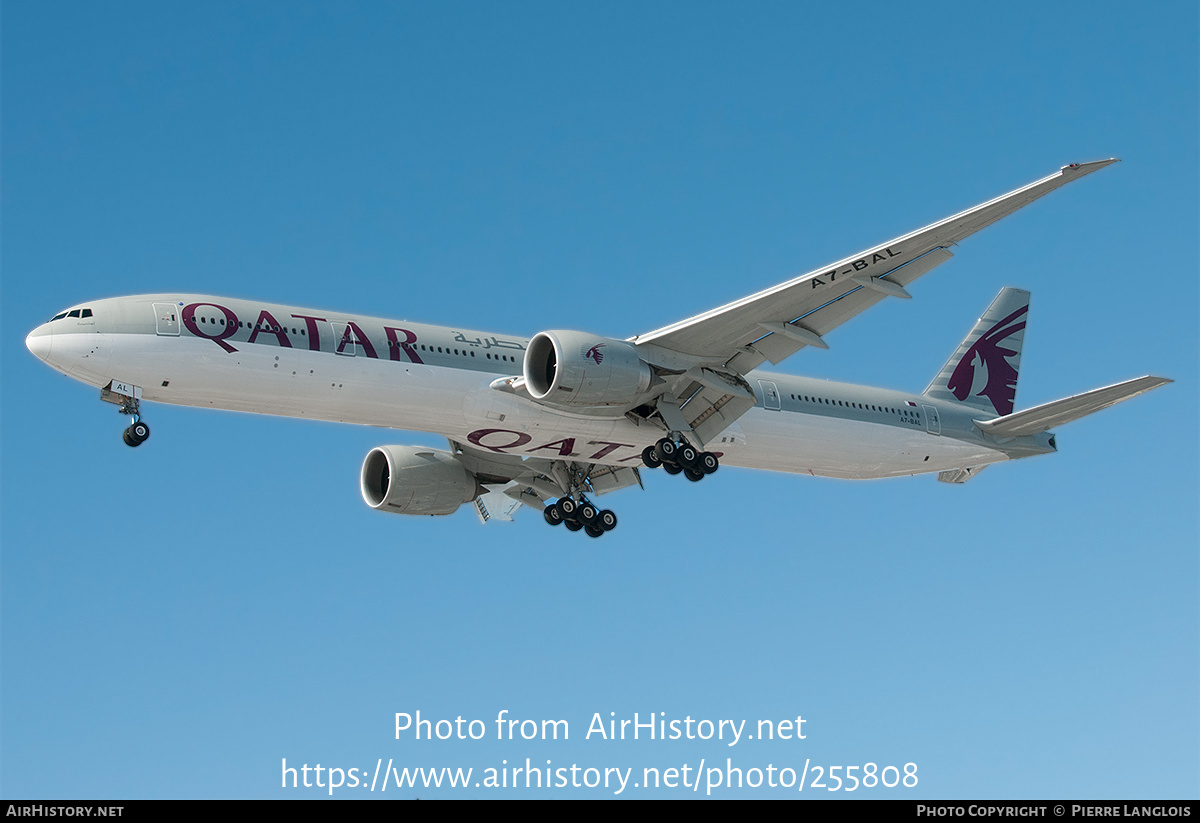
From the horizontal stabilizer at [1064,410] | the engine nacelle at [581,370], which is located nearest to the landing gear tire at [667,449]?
the engine nacelle at [581,370]

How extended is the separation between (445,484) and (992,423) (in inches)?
618

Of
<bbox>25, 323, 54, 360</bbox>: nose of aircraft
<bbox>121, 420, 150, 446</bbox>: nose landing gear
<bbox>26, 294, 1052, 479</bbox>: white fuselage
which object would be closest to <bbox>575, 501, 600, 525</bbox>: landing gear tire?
<bbox>26, 294, 1052, 479</bbox>: white fuselage

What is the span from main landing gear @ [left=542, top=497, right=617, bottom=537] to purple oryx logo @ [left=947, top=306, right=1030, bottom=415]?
451 inches

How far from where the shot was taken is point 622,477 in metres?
37.6

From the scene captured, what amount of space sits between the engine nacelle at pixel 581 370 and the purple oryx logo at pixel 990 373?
1360 cm

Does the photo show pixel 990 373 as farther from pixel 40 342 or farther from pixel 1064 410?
pixel 40 342

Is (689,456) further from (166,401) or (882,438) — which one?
(166,401)

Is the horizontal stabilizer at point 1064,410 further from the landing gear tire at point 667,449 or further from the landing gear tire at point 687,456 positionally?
the landing gear tire at point 667,449

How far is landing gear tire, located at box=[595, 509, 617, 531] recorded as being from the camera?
121 feet

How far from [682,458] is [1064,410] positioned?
36.4 ft

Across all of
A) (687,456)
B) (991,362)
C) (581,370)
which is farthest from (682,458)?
(991,362)

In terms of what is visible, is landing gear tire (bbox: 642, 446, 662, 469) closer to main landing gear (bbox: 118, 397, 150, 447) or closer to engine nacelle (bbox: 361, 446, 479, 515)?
engine nacelle (bbox: 361, 446, 479, 515)

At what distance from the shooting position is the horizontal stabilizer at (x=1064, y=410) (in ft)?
107
